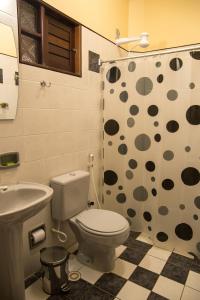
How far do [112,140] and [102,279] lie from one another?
1244 millimetres

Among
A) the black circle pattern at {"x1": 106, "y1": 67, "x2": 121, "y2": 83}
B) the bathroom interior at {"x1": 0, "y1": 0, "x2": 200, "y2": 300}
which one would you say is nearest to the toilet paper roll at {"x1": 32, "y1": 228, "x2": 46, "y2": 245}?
the bathroom interior at {"x1": 0, "y1": 0, "x2": 200, "y2": 300}

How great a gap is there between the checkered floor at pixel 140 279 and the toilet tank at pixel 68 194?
0.46 meters

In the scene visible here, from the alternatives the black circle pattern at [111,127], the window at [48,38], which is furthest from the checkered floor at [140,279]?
the window at [48,38]

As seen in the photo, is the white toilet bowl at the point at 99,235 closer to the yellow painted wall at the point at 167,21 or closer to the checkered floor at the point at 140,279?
the checkered floor at the point at 140,279

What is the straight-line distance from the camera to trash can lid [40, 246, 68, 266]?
5.16 ft

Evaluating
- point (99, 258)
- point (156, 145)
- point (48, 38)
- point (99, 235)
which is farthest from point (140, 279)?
point (48, 38)

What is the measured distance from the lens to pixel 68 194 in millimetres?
1814

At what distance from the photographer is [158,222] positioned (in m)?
2.18

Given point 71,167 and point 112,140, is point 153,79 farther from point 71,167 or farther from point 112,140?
point 71,167

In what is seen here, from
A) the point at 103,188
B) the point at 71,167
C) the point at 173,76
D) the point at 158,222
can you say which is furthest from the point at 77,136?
the point at 158,222

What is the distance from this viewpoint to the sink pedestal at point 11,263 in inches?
49.8

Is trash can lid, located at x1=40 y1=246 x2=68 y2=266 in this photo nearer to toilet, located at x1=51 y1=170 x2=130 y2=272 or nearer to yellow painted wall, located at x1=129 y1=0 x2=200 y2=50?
toilet, located at x1=51 y1=170 x2=130 y2=272

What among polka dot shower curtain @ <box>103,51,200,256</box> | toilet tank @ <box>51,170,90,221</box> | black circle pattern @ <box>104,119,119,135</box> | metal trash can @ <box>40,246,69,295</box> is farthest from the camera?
black circle pattern @ <box>104,119,119,135</box>

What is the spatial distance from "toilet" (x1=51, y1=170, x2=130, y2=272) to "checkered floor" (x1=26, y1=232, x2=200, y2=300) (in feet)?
0.37
